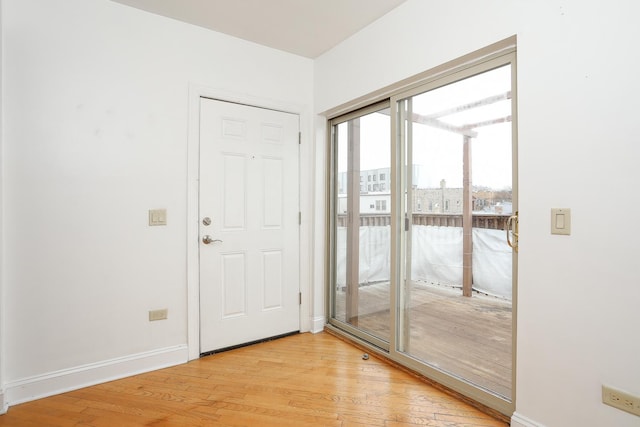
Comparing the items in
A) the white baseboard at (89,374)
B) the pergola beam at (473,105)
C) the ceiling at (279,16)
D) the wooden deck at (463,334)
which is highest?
the ceiling at (279,16)

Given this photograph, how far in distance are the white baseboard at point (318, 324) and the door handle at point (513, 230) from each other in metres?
2.01

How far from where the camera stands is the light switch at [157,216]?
2432 millimetres

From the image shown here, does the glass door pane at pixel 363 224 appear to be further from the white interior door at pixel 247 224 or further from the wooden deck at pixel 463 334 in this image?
the white interior door at pixel 247 224

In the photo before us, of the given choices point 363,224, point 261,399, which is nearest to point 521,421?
point 261,399

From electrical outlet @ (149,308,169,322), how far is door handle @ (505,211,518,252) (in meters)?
2.48

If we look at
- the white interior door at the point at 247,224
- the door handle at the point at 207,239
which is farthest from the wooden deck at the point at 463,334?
the door handle at the point at 207,239

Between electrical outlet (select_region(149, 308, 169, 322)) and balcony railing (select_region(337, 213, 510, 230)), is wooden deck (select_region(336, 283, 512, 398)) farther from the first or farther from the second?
electrical outlet (select_region(149, 308, 169, 322))

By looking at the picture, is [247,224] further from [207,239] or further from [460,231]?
[460,231]

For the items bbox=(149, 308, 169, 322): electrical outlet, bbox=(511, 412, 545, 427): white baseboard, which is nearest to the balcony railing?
bbox=(511, 412, 545, 427): white baseboard

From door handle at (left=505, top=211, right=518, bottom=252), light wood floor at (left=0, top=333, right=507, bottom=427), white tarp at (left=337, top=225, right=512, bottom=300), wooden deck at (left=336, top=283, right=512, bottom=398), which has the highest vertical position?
door handle at (left=505, top=211, right=518, bottom=252)

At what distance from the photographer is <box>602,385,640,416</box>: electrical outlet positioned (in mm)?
1324

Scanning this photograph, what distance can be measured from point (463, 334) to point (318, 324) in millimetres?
1494

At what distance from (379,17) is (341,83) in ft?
2.00

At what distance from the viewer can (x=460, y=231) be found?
2.15 m
